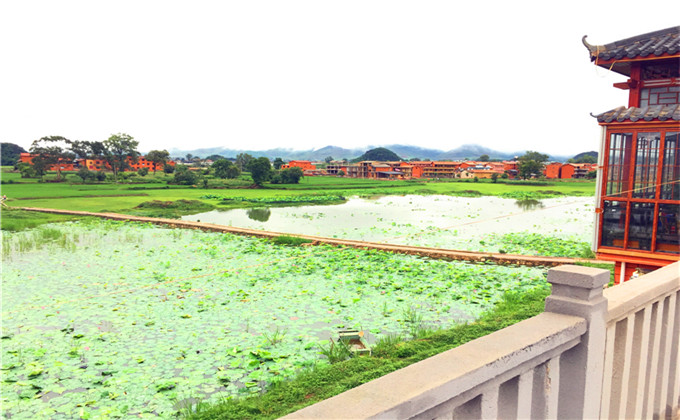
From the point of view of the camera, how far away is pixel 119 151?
154ft

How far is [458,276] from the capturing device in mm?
8156

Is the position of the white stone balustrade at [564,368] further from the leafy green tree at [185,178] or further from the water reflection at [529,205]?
the leafy green tree at [185,178]

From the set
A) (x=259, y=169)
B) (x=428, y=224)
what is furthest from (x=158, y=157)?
(x=428, y=224)

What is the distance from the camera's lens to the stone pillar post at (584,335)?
5.38ft

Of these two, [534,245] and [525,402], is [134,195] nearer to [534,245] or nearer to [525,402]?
[534,245]

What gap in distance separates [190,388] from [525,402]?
3281mm

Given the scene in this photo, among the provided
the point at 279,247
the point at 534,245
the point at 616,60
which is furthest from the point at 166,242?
the point at 616,60

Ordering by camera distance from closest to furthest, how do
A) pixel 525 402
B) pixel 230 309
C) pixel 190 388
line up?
pixel 525 402 < pixel 190 388 < pixel 230 309

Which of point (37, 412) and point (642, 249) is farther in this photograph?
point (642, 249)

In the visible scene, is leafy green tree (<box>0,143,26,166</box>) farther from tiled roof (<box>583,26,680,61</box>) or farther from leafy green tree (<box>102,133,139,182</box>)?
tiled roof (<box>583,26,680,61</box>)

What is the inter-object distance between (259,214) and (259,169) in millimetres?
20761

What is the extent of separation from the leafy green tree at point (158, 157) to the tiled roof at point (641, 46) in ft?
174

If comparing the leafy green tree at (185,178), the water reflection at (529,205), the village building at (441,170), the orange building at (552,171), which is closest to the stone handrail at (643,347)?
the water reflection at (529,205)

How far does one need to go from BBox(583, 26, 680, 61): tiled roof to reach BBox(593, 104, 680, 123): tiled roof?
62 centimetres
